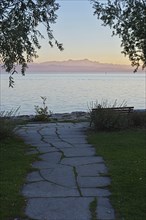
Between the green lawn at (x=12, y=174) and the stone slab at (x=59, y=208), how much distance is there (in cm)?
15

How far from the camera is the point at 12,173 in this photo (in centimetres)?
770

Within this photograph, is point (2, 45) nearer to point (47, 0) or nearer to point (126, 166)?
point (47, 0)

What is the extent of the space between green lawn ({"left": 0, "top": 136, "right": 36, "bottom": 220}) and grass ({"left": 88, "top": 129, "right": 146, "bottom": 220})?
4.26ft

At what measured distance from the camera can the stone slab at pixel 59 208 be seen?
531cm

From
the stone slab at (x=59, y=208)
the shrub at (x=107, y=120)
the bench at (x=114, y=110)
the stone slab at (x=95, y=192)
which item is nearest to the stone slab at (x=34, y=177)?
the stone slab at (x=95, y=192)

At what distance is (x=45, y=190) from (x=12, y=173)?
4.39 feet

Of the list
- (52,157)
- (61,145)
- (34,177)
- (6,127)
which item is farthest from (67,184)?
(6,127)

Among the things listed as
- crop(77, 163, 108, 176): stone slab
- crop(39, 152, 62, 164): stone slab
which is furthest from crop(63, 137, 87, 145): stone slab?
crop(77, 163, 108, 176): stone slab

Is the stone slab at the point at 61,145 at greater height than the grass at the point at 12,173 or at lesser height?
lesser

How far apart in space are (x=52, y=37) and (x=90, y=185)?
5.23 metres

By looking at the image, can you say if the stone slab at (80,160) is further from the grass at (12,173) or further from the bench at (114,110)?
the bench at (114,110)

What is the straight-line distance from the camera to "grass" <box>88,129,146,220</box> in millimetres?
5749

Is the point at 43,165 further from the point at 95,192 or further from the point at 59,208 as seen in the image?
the point at 59,208

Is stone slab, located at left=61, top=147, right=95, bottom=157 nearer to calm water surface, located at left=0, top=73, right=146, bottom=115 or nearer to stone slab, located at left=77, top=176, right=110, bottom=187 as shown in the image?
stone slab, located at left=77, top=176, right=110, bottom=187
